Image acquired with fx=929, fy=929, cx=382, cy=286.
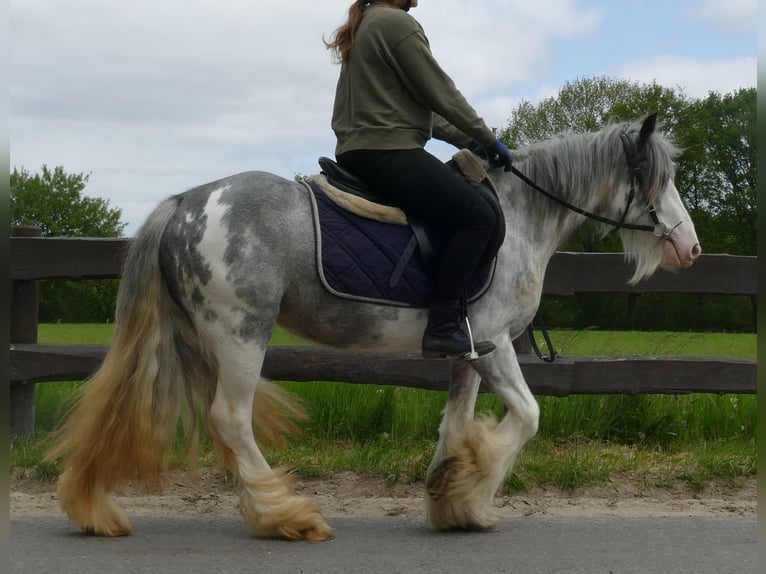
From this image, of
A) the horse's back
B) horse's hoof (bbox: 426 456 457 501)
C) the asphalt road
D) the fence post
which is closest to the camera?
the asphalt road

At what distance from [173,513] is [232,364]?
4.12 ft

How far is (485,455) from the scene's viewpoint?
4.69 meters

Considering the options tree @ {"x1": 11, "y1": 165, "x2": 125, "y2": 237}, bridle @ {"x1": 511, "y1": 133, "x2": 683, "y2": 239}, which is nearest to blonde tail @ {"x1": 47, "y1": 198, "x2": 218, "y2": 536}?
bridle @ {"x1": 511, "y1": 133, "x2": 683, "y2": 239}

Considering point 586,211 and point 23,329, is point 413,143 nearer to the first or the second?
point 586,211

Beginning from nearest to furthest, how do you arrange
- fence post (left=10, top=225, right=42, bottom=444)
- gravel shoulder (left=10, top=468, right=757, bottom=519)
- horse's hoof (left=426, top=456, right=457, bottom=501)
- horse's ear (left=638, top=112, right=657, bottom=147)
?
1. horse's hoof (left=426, top=456, right=457, bottom=501)
2. horse's ear (left=638, top=112, right=657, bottom=147)
3. gravel shoulder (left=10, top=468, right=757, bottom=519)
4. fence post (left=10, top=225, right=42, bottom=444)

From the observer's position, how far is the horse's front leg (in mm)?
4719

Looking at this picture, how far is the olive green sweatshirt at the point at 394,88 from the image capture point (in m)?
4.59

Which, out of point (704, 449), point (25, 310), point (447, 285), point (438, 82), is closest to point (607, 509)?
point (704, 449)

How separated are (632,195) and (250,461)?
2.51 meters

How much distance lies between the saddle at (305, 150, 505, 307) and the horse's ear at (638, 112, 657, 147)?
3.11 feet

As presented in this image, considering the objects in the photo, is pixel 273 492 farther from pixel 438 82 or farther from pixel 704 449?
pixel 704 449

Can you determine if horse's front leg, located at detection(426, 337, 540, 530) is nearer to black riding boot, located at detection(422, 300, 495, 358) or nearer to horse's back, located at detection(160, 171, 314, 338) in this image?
black riding boot, located at detection(422, 300, 495, 358)

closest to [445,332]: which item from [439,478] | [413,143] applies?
[439,478]

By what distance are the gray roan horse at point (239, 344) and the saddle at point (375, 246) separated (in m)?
0.07
